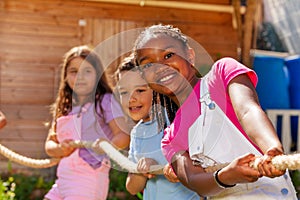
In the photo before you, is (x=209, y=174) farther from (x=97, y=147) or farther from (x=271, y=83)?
(x=271, y=83)

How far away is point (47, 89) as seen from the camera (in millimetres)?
7375

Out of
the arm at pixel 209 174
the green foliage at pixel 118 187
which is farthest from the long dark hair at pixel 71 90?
the green foliage at pixel 118 187

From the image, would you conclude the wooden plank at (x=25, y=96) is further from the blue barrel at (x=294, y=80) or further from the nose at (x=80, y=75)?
the nose at (x=80, y=75)

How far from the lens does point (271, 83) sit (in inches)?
321

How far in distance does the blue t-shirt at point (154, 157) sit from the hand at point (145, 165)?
31 mm

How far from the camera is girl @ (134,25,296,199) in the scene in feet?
5.60

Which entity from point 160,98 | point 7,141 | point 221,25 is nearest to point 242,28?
point 221,25

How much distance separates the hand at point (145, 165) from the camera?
268 cm

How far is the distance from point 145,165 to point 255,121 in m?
1.09

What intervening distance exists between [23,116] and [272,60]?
3.15 meters

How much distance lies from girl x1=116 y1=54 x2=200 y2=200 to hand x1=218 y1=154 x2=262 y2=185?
3.30 ft

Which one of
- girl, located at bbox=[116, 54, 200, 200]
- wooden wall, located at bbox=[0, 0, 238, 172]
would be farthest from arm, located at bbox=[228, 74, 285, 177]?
wooden wall, located at bbox=[0, 0, 238, 172]

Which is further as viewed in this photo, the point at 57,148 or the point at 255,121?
the point at 57,148

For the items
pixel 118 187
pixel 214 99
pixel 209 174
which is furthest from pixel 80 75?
pixel 118 187
